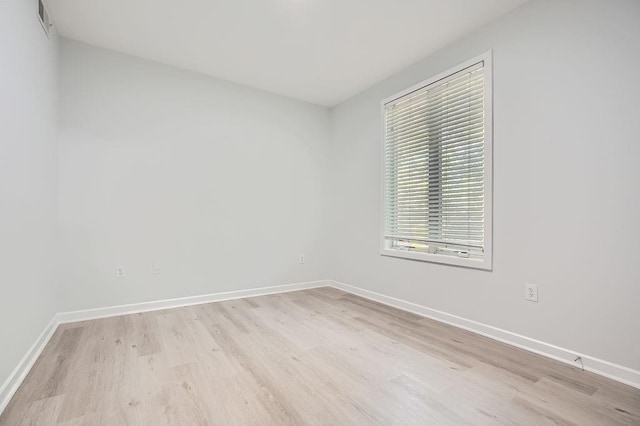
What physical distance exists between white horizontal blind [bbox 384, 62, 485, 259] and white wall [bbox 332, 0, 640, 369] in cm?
17

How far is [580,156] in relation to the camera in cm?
198

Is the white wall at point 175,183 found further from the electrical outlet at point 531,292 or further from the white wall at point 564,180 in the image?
the electrical outlet at point 531,292

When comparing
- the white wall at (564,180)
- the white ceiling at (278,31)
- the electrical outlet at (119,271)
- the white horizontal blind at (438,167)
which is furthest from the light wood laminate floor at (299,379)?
the white ceiling at (278,31)

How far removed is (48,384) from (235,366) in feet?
3.39

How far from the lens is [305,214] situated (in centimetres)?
421

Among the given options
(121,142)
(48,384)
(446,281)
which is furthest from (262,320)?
(121,142)

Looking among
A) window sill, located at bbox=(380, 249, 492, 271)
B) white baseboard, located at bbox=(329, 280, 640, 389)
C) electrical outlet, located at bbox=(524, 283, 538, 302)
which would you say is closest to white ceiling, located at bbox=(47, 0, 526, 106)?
window sill, located at bbox=(380, 249, 492, 271)

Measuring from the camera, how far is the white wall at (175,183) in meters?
2.83

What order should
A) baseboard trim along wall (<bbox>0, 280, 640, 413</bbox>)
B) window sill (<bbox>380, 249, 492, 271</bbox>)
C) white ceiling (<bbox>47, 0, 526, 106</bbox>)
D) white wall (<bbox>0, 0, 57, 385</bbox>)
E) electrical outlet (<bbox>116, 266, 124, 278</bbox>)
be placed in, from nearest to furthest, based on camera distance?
white wall (<bbox>0, 0, 57, 385</bbox>)
baseboard trim along wall (<bbox>0, 280, 640, 413</bbox>)
white ceiling (<bbox>47, 0, 526, 106</bbox>)
window sill (<bbox>380, 249, 492, 271</bbox>)
electrical outlet (<bbox>116, 266, 124, 278</bbox>)

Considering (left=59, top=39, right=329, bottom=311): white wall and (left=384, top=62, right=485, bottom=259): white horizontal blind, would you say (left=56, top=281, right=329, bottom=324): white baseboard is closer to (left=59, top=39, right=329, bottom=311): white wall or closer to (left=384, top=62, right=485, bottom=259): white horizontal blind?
(left=59, top=39, right=329, bottom=311): white wall

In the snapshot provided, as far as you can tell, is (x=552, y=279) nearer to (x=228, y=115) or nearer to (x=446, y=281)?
(x=446, y=281)

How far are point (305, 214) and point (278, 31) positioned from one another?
226 centimetres

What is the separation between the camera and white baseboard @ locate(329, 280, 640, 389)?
178 cm

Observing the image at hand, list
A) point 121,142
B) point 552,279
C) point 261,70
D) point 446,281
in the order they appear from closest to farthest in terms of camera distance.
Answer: point 552,279
point 446,281
point 121,142
point 261,70
